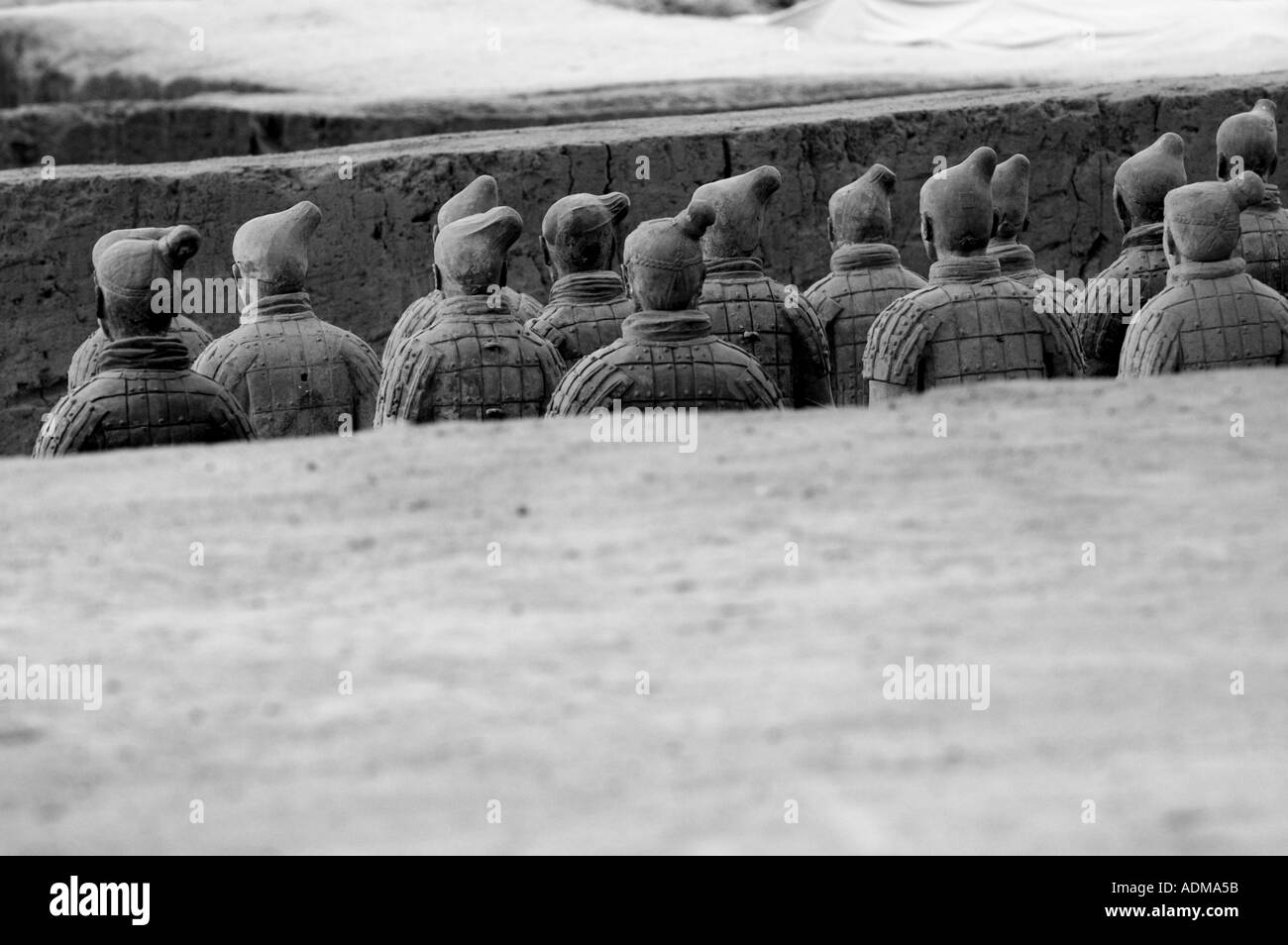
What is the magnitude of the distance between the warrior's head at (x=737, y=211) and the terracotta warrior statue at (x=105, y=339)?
150cm

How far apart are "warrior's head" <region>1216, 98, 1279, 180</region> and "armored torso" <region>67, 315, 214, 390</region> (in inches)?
128

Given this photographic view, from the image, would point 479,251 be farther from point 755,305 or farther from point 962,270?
point 962,270

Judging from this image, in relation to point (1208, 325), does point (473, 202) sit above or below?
above

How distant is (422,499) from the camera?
3.53 metres

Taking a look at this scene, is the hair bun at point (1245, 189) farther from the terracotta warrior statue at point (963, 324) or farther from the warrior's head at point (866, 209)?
the warrior's head at point (866, 209)

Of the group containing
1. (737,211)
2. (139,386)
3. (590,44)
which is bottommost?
(139,386)

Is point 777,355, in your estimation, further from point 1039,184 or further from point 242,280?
point 1039,184

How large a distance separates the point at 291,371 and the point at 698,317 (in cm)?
141

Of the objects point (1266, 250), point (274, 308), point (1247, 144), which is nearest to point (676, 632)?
point (274, 308)

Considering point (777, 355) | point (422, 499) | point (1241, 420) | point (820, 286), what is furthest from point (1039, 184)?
point (422, 499)

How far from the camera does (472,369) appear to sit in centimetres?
534

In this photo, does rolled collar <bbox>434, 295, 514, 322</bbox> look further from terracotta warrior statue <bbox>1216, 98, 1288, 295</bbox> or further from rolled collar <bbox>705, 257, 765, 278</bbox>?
terracotta warrior statue <bbox>1216, 98, 1288, 295</bbox>

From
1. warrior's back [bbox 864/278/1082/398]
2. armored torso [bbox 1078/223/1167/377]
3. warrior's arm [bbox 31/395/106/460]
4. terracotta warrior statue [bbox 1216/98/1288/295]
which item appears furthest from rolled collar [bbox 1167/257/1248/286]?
warrior's arm [bbox 31/395/106/460]

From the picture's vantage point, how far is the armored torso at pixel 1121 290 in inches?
243
